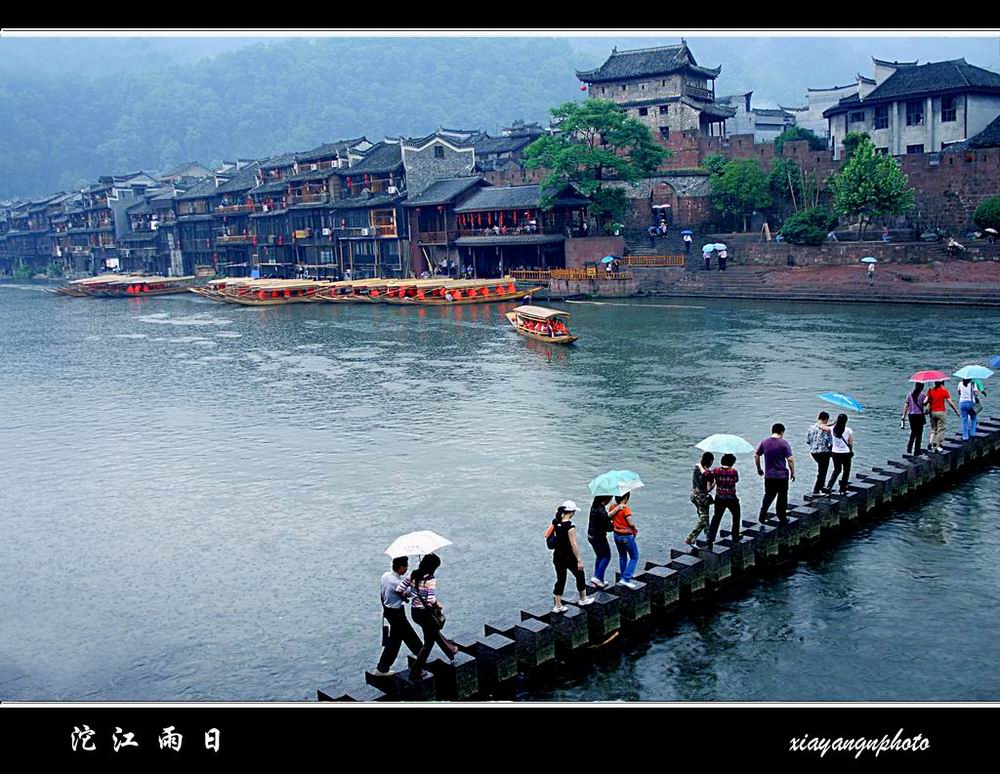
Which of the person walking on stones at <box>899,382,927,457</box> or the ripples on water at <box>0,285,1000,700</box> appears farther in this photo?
the person walking on stones at <box>899,382,927,457</box>

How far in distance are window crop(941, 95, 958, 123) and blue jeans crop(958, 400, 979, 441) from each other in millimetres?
46535

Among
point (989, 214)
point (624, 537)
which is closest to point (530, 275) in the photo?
point (989, 214)

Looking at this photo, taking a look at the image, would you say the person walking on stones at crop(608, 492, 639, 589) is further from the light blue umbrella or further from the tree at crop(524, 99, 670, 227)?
the tree at crop(524, 99, 670, 227)

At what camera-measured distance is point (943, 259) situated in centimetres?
4719

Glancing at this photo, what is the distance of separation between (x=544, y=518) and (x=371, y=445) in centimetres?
726

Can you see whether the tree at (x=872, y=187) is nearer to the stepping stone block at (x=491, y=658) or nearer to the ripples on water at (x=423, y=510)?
the ripples on water at (x=423, y=510)

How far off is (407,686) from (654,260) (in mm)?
51485

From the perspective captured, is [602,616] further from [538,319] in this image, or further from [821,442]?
[538,319]

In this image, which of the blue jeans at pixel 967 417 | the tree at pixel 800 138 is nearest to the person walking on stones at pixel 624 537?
the blue jeans at pixel 967 417

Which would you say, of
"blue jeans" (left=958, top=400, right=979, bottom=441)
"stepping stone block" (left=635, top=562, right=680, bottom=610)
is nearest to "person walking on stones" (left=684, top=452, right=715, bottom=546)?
"stepping stone block" (left=635, top=562, right=680, bottom=610)

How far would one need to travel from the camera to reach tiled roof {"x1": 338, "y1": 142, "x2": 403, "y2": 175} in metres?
72.6

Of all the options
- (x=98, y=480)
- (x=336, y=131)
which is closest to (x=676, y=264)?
(x=98, y=480)

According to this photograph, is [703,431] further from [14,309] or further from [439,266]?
[14,309]

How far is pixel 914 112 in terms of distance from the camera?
2327 inches
